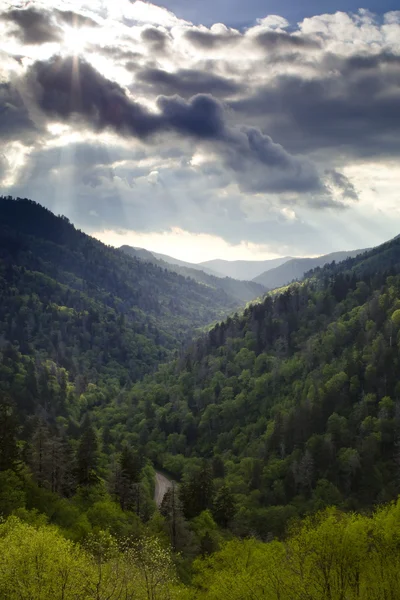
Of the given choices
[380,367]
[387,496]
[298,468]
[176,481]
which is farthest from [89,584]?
[380,367]

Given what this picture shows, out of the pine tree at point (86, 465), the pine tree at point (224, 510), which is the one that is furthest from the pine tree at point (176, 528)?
the pine tree at point (86, 465)

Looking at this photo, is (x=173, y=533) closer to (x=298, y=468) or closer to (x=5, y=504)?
(x=5, y=504)

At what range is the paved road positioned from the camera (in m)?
159

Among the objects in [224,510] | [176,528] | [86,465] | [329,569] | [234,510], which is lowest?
[234,510]

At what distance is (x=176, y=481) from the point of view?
18050 centimetres

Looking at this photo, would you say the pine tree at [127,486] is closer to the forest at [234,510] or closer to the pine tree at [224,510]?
the forest at [234,510]

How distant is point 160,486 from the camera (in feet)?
561

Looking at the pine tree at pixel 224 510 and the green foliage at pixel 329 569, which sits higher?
the green foliage at pixel 329 569

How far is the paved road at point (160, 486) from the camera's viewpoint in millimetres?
158975

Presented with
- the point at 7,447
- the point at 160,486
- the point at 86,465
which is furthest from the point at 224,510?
the point at 160,486

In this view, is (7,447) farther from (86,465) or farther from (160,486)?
(160,486)

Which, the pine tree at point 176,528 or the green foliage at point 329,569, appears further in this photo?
the pine tree at point 176,528

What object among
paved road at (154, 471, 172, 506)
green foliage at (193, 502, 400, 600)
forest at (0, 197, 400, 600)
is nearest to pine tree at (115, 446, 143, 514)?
forest at (0, 197, 400, 600)

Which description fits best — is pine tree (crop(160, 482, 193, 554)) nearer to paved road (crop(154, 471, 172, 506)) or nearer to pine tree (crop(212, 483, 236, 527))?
pine tree (crop(212, 483, 236, 527))
